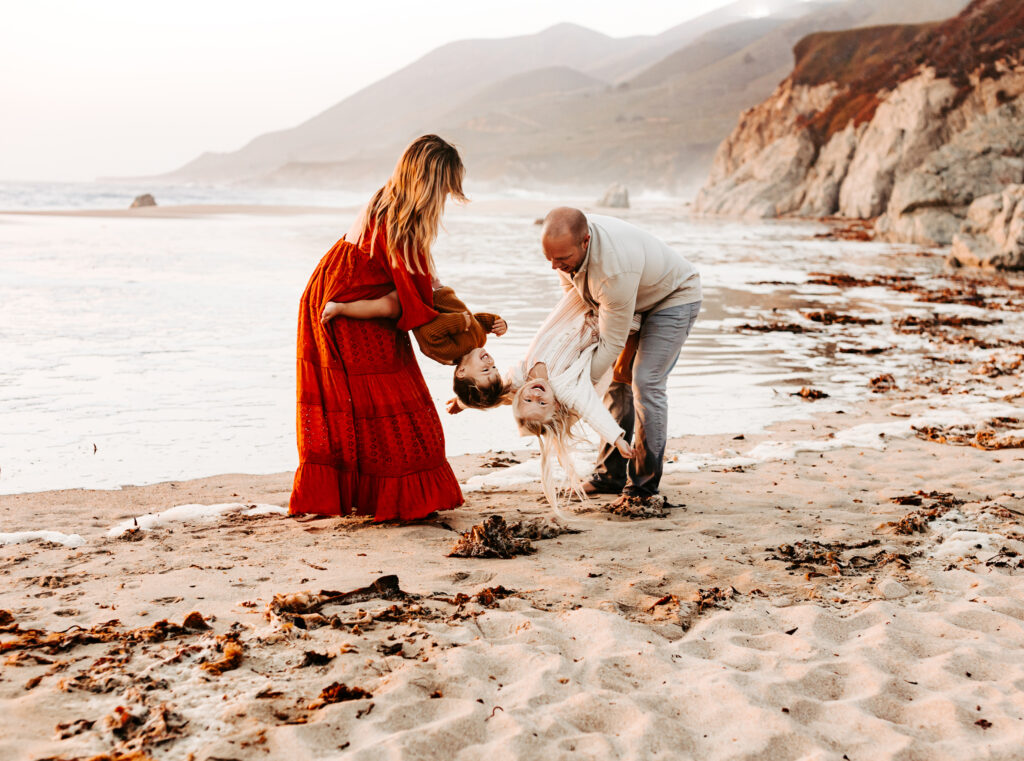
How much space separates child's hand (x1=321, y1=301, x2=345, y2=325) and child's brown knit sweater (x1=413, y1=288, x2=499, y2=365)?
395 mm

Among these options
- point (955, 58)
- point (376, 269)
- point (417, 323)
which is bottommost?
point (417, 323)

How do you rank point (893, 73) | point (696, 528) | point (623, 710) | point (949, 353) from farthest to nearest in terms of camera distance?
point (893, 73) < point (949, 353) < point (696, 528) < point (623, 710)

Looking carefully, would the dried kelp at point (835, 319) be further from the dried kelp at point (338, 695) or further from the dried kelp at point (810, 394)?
the dried kelp at point (338, 695)

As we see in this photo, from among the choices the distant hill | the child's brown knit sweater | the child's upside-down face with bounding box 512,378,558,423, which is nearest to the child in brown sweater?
the child's brown knit sweater

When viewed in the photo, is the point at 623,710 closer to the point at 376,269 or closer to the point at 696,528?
the point at 696,528

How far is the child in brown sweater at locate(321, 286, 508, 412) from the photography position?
4.34 meters

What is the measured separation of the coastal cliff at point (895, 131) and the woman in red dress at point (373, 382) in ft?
55.6

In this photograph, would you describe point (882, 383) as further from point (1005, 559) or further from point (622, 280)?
point (622, 280)

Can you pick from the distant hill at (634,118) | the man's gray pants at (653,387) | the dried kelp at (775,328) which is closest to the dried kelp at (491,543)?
the man's gray pants at (653,387)

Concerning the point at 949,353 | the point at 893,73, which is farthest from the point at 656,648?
the point at 893,73

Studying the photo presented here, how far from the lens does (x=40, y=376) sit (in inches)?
290

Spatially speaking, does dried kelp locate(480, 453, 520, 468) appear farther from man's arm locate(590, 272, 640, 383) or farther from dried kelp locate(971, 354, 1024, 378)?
dried kelp locate(971, 354, 1024, 378)

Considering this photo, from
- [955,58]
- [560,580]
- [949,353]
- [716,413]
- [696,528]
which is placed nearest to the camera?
[560,580]

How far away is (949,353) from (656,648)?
7516mm
